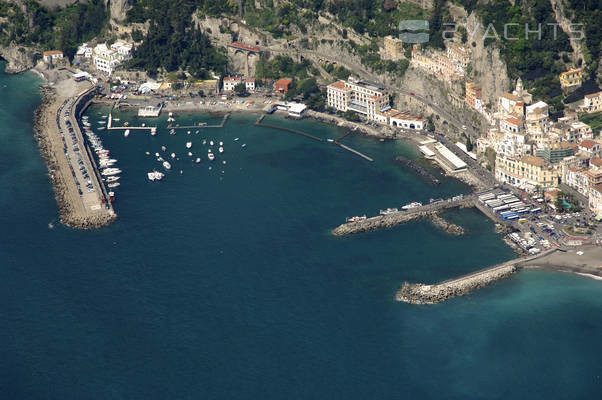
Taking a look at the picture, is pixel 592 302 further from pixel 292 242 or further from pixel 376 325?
pixel 292 242

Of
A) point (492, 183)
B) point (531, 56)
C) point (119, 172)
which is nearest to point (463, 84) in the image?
point (531, 56)

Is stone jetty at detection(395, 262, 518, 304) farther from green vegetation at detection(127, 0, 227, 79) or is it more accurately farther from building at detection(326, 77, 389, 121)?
green vegetation at detection(127, 0, 227, 79)

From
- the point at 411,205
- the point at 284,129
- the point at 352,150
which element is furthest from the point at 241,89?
the point at 411,205

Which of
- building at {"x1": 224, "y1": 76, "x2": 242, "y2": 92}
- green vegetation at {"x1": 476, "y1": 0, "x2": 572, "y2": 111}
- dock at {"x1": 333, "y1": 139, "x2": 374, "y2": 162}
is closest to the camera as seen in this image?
green vegetation at {"x1": 476, "y1": 0, "x2": 572, "y2": 111}

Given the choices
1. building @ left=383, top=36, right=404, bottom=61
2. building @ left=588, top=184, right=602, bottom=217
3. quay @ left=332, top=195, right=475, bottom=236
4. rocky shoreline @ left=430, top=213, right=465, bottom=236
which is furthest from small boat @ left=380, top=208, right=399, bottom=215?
building @ left=383, top=36, right=404, bottom=61

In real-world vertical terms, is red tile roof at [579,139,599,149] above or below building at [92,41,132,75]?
below

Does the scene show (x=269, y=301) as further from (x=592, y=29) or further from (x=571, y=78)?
(x=592, y=29)
